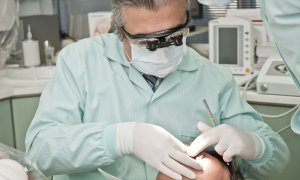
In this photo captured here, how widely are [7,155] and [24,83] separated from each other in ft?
4.94

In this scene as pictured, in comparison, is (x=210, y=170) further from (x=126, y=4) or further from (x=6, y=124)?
(x=6, y=124)

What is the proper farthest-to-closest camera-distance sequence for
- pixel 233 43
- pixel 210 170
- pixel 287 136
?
pixel 233 43
pixel 287 136
pixel 210 170

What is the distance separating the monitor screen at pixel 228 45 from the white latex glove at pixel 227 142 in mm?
1117

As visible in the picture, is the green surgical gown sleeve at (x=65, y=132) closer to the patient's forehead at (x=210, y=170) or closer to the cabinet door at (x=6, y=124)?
the patient's forehead at (x=210, y=170)

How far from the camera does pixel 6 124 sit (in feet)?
8.16

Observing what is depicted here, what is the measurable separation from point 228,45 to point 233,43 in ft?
0.10

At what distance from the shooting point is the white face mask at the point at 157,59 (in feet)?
4.74

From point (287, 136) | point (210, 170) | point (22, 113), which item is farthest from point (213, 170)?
point (22, 113)

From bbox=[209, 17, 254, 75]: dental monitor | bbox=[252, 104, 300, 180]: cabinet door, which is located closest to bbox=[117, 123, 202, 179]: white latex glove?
bbox=[252, 104, 300, 180]: cabinet door

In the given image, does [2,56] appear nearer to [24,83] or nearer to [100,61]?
[24,83]

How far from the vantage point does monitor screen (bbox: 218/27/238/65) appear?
2463 millimetres

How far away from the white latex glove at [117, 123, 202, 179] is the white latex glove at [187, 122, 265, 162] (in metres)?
0.05

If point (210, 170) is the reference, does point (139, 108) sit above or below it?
above

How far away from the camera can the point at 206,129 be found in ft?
4.58
